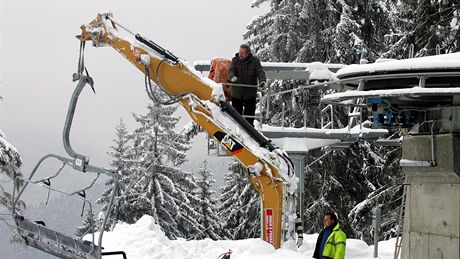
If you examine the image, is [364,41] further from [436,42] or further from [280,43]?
[436,42]

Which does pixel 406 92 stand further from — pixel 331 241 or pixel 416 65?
pixel 331 241

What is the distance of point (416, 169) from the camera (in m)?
11.9

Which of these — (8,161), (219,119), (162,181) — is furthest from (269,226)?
(162,181)

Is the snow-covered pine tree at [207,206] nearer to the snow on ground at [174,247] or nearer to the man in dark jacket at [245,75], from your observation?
the snow on ground at [174,247]

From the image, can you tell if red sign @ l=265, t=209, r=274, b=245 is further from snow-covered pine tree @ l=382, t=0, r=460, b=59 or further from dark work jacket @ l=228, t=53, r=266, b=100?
snow-covered pine tree @ l=382, t=0, r=460, b=59

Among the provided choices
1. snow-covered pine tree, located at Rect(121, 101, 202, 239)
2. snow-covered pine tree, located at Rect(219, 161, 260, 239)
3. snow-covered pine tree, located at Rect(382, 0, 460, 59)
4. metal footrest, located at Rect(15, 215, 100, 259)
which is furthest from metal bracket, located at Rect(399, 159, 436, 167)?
snow-covered pine tree, located at Rect(121, 101, 202, 239)

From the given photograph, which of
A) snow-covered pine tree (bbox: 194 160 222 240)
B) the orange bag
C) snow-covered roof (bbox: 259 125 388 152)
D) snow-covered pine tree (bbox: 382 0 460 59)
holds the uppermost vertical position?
snow-covered pine tree (bbox: 382 0 460 59)

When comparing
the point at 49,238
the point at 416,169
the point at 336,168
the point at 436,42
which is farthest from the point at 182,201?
the point at 49,238

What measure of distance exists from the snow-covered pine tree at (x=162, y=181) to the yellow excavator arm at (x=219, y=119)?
860 inches

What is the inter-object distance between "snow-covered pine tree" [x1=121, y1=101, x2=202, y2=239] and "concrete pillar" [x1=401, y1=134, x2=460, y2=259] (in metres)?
22.7

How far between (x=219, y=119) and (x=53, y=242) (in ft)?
11.4

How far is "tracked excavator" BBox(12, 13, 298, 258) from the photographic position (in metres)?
10.7

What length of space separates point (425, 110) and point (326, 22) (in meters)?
13.8

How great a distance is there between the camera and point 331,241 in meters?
9.89
